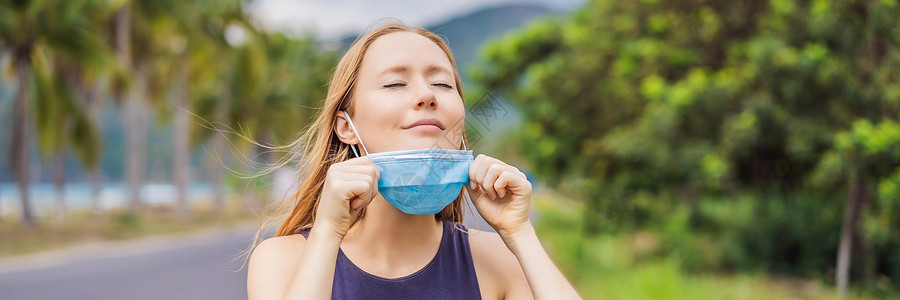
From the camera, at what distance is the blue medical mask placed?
1.53m

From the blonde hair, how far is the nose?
0.64ft

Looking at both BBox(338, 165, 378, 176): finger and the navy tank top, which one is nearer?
BBox(338, 165, 378, 176): finger

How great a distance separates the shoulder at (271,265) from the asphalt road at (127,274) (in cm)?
523

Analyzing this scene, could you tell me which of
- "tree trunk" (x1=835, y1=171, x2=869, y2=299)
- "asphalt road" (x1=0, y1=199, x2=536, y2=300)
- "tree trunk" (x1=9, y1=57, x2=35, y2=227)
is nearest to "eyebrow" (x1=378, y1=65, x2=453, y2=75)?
"asphalt road" (x1=0, y1=199, x2=536, y2=300)

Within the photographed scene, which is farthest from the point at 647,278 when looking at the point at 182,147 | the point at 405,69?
the point at 182,147

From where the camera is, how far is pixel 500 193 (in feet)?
5.30

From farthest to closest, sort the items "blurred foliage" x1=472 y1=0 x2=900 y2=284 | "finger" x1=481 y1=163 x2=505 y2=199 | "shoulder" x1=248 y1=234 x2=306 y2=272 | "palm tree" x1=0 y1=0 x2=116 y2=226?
"palm tree" x1=0 y1=0 x2=116 y2=226, "blurred foliage" x1=472 y1=0 x2=900 y2=284, "shoulder" x1=248 y1=234 x2=306 y2=272, "finger" x1=481 y1=163 x2=505 y2=199

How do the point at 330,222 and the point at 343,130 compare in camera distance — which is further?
the point at 343,130

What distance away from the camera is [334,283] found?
165cm

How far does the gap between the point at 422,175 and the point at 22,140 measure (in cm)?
1862

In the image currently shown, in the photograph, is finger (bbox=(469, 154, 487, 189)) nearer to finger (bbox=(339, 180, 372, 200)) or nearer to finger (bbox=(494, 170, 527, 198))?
finger (bbox=(494, 170, 527, 198))

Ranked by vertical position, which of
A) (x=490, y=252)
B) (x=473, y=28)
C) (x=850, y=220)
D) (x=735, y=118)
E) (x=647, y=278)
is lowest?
(x=490, y=252)

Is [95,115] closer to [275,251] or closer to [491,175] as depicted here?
[275,251]

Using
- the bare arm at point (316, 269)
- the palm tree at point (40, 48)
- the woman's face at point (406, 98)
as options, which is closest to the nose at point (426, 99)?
the woman's face at point (406, 98)
